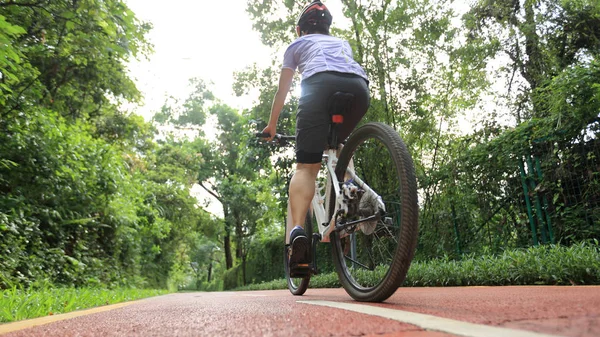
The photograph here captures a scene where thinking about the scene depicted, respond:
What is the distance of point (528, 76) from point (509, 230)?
14.8 feet

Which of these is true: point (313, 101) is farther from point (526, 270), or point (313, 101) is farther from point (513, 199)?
point (513, 199)

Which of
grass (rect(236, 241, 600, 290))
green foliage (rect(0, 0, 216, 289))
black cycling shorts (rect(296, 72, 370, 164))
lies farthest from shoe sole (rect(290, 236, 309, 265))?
green foliage (rect(0, 0, 216, 289))

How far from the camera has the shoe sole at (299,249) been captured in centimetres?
268

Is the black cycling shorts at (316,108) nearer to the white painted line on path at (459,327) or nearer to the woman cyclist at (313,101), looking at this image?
the woman cyclist at (313,101)

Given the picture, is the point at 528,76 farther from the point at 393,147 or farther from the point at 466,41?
the point at 393,147

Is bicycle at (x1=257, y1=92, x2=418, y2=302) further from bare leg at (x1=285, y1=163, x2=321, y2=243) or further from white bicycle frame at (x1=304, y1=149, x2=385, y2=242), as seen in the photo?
bare leg at (x1=285, y1=163, x2=321, y2=243)

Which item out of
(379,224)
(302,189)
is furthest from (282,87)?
(379,224)

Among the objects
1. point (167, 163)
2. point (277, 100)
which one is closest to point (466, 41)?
point (277, 100)


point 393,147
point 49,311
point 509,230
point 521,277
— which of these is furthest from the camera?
point 509,230

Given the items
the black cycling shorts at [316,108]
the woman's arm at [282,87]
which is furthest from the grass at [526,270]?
the woman's arm at [282,87]

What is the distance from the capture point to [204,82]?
33531 mm

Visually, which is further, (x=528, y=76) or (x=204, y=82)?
(x=204, y=82)

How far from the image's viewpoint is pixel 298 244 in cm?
269

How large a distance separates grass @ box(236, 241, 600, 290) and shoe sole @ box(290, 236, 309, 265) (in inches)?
79.8
